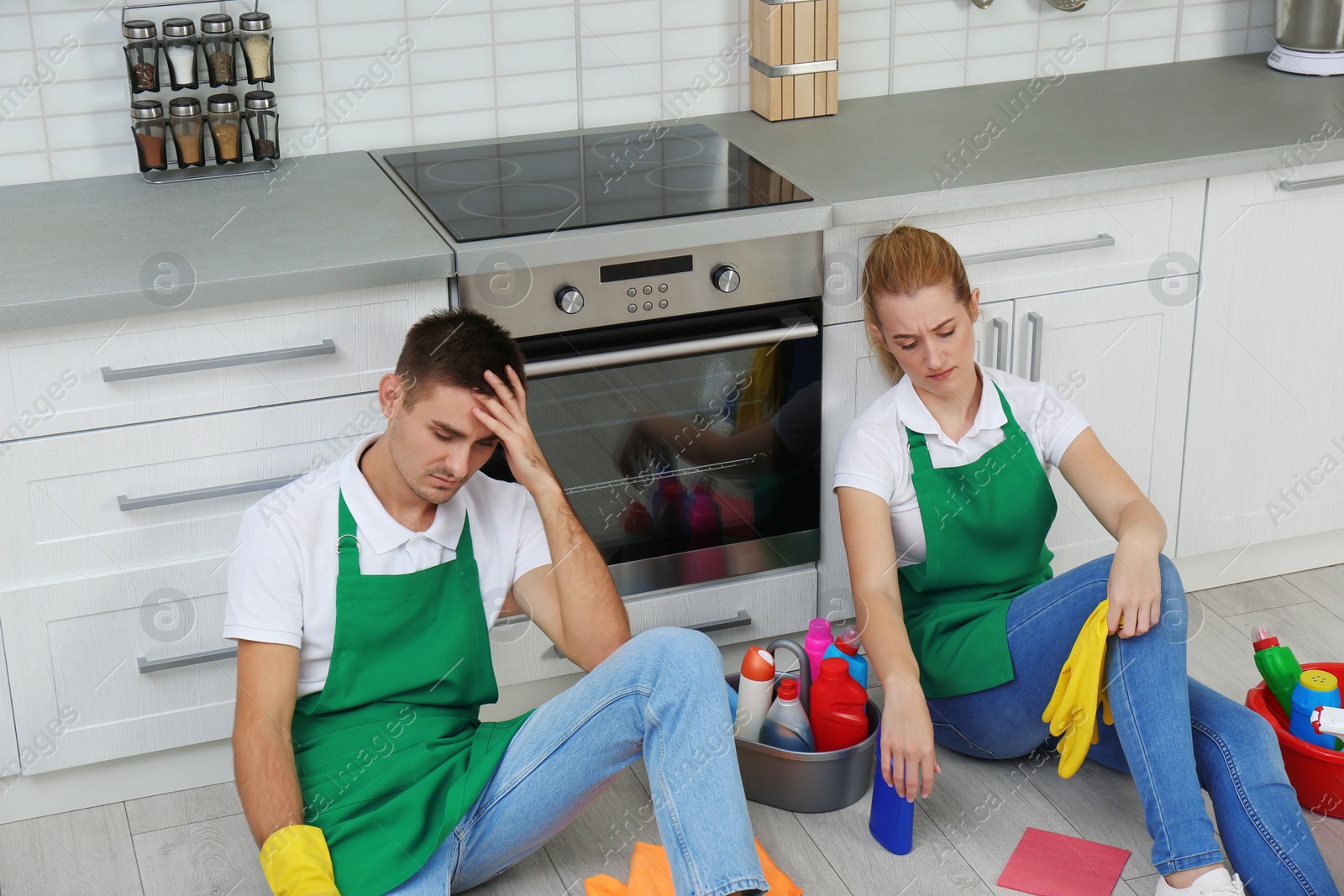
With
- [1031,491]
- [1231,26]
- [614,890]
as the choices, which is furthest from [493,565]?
[1231,26]

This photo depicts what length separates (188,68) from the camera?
238 centimetres

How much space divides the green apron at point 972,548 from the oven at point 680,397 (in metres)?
0.31

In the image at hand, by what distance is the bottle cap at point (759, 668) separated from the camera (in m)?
2.18

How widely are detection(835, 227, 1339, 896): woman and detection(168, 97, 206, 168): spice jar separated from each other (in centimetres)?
118

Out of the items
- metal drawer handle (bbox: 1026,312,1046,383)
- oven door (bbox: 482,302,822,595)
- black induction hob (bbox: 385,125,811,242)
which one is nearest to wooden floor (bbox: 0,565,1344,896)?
oven door (bbox: 482,302,822,595)

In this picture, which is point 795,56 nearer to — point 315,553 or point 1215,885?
point 315,553

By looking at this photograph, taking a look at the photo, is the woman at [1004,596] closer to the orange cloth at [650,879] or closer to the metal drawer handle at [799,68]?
the orange cloth at [650,879]

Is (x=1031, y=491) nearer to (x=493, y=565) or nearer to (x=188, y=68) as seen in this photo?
(x=493, y=565)

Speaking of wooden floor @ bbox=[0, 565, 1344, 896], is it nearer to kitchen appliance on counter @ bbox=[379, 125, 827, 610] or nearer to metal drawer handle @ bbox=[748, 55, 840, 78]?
kitchen appliance on counter @ bbox=[379, 125, 827, 610]

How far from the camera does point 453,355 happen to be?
180cm

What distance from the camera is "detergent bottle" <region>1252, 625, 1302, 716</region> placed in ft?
7.28

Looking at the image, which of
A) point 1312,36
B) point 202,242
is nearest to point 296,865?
point 202,242

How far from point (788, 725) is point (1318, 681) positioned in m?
0.82

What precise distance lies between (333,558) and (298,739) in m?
0.25
